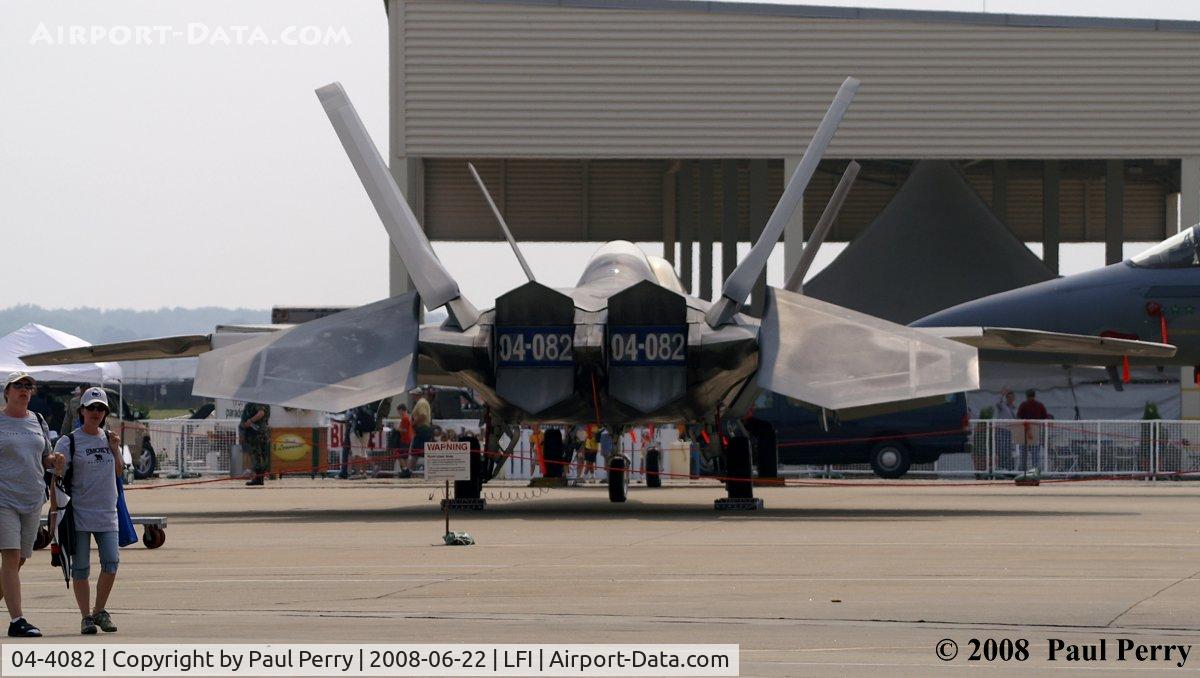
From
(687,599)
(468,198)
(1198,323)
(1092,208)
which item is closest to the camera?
(687,599)

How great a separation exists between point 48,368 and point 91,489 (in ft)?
83.7

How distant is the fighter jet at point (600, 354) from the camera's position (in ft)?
57.0

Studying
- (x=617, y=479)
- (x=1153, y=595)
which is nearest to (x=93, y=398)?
(x=1153, y=595)

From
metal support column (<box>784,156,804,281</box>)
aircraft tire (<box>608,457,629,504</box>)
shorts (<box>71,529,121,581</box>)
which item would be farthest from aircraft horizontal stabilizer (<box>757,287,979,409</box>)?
metal support column (<box>784,156,804,281</box>)

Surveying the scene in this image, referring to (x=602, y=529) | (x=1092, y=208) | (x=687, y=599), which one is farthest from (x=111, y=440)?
(x=1092, y=208)

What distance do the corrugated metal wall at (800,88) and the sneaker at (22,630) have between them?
107 ft

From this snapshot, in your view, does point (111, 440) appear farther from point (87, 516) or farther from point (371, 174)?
point (371, 174)

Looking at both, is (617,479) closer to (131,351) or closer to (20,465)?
(131,351)

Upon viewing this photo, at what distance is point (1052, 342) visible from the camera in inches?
810

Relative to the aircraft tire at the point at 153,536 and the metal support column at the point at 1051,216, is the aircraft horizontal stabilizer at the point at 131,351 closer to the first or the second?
the aircraft tire at the point at 153,536

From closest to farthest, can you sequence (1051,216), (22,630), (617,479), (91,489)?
(22,630)
(91,489)
(617,479)
(1051,216)

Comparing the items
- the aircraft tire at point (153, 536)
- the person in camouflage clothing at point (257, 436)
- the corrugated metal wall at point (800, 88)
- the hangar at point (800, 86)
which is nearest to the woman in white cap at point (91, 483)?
the aircraft tire at point (153, 536)

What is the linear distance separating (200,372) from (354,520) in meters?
2.38

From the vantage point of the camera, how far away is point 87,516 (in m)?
9.37
